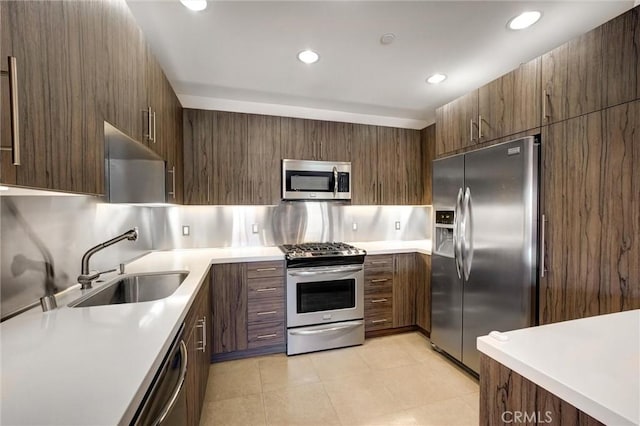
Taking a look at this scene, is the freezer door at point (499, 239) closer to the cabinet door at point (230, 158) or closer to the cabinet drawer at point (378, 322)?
the cabinet drawer at point (378, 322)

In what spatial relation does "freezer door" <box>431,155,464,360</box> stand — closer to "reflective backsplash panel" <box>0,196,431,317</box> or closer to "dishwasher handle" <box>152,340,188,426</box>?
"reflective backsplash panel" <box>0,196,431,317</box>

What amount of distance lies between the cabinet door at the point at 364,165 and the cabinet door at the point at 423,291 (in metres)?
0.89

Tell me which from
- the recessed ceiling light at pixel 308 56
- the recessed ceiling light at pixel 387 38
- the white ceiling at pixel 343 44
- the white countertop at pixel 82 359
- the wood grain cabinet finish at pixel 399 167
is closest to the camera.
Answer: the white countertop at pixel 82 359

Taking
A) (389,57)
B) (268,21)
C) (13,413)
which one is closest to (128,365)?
(13,413)

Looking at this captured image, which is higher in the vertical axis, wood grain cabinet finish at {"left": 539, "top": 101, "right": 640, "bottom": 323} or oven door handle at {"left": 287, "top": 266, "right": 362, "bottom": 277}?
wood grain cabinet finish at {"left": 539, "top": 101, "right": 640, "bottom": 323}

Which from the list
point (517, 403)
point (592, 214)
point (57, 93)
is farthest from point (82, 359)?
point (592, 214)

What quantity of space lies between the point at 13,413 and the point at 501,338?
4.23 ft

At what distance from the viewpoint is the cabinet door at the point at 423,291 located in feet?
9.32

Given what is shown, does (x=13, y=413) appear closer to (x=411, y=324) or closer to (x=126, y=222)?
(x=126, y=222)

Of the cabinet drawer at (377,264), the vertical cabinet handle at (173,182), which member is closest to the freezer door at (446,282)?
the cabinet drawer at (377,264)

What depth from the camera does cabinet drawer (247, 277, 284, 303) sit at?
2.52 metres

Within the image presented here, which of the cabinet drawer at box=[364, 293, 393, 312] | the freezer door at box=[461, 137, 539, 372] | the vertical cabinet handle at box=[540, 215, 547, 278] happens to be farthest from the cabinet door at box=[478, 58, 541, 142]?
the cabinet drawer at box=[364, 293, 393, 312]

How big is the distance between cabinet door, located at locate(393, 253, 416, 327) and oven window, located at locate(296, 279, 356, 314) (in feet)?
1.77

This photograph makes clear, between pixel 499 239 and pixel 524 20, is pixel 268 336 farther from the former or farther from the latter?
pixel 524 20
